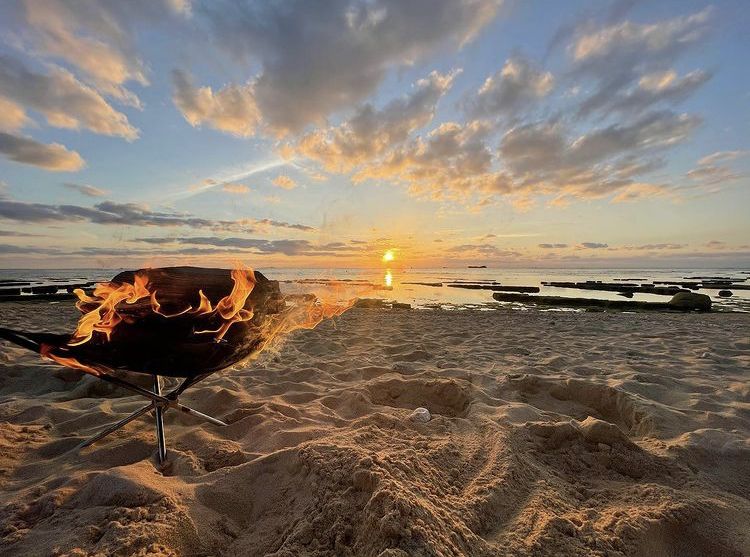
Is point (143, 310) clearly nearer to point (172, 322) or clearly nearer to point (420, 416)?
point (172, 322)

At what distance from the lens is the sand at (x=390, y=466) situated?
1742mm

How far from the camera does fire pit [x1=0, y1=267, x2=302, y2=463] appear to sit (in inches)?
95.1

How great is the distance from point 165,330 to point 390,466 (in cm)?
186

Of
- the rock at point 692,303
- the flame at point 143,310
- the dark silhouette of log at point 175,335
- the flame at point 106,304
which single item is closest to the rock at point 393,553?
the dark silhouette of log at point 175,335

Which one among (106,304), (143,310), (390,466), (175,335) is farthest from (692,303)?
(106,304)

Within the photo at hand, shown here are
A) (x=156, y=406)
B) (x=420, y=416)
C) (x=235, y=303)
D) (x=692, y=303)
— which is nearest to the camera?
(x=156, y=406)

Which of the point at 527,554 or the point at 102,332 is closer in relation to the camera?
the point at 527,554

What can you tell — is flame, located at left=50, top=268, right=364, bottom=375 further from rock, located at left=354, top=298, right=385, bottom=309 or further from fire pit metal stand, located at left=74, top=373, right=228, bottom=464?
rock, located at left=354, top=298, right=385, bottom=309

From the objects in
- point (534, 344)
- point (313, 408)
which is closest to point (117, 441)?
point (313, 408)

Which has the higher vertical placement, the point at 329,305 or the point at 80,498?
the point at 329,305

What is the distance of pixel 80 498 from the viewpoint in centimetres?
192

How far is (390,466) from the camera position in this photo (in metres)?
2.13

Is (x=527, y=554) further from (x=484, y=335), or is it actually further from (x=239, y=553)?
(x=484, y=335)

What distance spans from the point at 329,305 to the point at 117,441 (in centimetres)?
252
